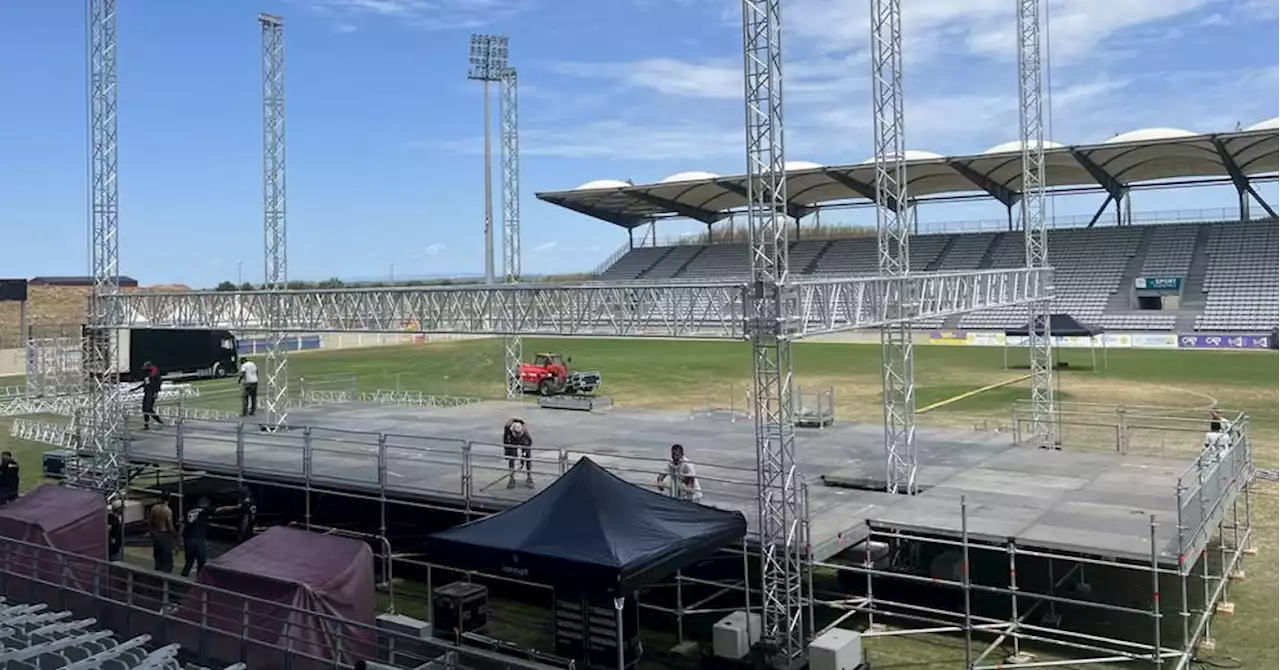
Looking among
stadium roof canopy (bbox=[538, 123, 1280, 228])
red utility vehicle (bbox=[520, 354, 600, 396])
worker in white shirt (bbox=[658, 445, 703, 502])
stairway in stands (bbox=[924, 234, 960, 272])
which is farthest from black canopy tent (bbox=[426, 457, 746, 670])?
stairway in stands (bbox=[924, 234, 960, 272])

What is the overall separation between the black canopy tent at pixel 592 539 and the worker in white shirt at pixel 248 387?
1833 centimetres

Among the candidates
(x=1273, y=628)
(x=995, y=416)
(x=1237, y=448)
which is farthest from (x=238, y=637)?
(x=995, y=416)

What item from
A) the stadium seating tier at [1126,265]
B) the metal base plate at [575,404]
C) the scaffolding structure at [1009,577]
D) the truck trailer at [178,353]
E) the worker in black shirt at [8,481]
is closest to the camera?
the scaffolding structure at [1009,577]

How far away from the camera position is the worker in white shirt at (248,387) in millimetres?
28781

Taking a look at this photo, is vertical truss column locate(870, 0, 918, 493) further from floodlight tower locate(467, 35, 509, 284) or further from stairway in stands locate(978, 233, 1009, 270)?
stairway in stands locate(978, 233, 1009, 270)

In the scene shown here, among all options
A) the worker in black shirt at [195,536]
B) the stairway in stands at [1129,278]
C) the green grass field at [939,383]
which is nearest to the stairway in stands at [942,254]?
the green grass field at [939,383]

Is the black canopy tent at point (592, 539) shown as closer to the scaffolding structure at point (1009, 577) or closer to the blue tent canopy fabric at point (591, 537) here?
the blue tent canopy fabric at point (591, 537)

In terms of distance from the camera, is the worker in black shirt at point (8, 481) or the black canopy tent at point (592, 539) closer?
the black canopy tent at point (592, 539)

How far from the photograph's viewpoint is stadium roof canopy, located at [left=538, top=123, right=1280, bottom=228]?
171ft

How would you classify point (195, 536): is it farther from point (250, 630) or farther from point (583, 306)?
point (583, 306)

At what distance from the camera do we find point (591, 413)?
28.9 meters

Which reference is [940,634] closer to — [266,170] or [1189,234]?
[266,170]

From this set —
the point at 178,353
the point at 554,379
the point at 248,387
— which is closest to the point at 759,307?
the point at 248,387

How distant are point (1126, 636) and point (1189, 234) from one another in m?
61.3
